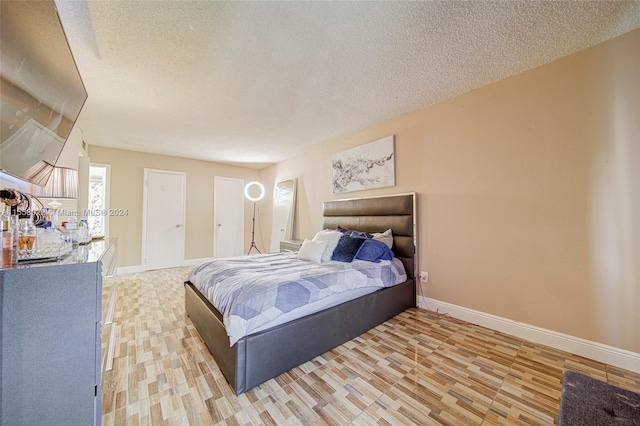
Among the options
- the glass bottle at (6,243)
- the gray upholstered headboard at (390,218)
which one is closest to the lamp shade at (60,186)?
the glass bottle at (6,243)

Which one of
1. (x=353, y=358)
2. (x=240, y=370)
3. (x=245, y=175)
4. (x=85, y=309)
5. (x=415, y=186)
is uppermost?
(x=245, y=175)

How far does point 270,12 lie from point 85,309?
1935mm

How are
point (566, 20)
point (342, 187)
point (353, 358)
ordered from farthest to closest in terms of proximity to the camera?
point (342, 187)
point (353, 358)
point (566, 20)

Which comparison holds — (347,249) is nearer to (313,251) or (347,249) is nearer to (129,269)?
(313,251)

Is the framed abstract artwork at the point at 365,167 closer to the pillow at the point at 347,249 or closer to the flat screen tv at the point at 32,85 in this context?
the pillow at the point at 347,249

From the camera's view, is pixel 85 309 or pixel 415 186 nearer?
pixel 85 309

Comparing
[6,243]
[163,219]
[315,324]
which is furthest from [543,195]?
[163,219]

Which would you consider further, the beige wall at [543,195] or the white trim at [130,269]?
the white trim at [130,269]

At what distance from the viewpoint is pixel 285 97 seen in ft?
8.45

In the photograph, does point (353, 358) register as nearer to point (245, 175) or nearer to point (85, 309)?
point (85, 309)

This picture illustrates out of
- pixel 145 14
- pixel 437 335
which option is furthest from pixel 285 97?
pixel 437 335

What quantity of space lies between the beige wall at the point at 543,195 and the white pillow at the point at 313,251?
4.17ft

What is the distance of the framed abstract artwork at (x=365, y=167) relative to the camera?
126 inches

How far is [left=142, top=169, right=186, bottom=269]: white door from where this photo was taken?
15.4 feet
